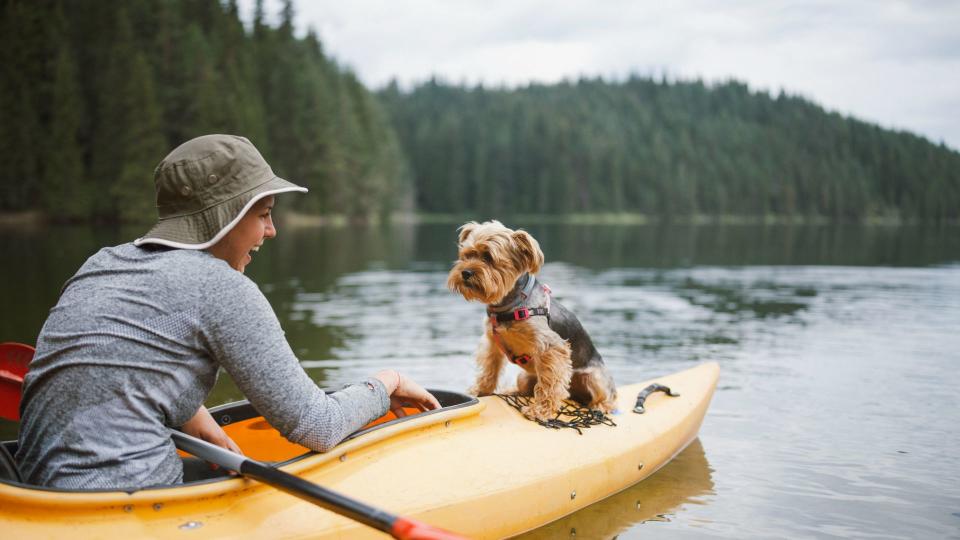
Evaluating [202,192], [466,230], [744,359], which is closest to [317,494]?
[202,192]

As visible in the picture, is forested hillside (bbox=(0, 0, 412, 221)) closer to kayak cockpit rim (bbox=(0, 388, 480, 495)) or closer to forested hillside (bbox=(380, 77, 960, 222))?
forested hillside (bbox=(380, 77, 960, 222))

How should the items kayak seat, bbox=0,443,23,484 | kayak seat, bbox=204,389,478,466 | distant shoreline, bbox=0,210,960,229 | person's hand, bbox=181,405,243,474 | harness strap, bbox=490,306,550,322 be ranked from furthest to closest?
1. distant shoreline, bbox=0,210,960,229
2. harness strap, bbox=490,306,550,322
3. kayak seat, bbox=204,389,478,466
4. person's hand, bbox=181,405,243,474
5. kayak seat, bbox=0,443,23,484

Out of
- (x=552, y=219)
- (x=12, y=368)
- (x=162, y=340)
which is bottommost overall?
(x=552, y=219)

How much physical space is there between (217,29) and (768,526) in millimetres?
68095

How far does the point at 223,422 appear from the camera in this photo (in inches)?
167

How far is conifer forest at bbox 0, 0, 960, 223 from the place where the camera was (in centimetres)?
4806

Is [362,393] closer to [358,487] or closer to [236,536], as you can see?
[358,487]

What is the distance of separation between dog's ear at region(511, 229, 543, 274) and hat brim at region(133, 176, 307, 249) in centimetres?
199

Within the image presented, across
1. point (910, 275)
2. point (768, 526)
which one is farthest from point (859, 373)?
point (910, 275)

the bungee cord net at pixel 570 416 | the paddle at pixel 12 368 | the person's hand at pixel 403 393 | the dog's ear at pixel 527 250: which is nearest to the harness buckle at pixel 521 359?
the bungee cord net at pixel 570 416

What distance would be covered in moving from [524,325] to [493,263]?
465 millimetres

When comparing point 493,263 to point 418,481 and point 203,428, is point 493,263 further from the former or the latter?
point 203,428

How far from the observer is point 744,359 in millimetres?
9867

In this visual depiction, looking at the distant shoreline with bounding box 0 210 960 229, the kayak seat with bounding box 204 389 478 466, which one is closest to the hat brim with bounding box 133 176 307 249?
the kayak seat with bounding box 204 389 478 466
